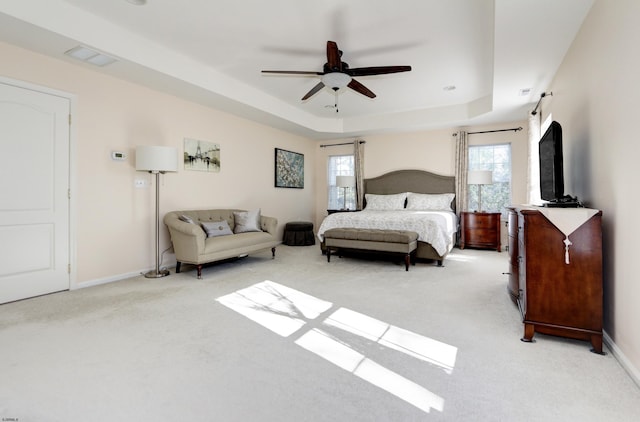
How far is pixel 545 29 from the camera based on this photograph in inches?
113

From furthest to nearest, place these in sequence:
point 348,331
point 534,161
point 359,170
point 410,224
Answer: point 359,170, point 534,161, point 410,224, point 348,331

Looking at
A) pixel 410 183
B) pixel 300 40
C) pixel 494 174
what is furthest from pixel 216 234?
pixel 494 174

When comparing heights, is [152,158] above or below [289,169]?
below

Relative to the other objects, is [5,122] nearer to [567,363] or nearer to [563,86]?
[567,363]

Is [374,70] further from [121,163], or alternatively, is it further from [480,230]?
[480,230]

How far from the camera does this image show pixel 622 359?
191 centimetres

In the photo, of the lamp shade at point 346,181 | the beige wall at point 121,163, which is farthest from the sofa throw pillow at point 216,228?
the lamp shade at point 346,181

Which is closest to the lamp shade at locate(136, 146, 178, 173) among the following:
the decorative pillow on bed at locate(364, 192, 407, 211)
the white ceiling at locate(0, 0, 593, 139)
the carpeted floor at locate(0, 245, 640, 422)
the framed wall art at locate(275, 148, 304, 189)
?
Answer: the white ceiling at locate(0, 0, 593, 139)

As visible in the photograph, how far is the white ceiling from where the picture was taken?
2912 millimetres

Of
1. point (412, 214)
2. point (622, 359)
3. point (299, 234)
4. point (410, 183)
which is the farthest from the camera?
point (410, 183)

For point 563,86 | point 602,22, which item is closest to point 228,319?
point 602,22

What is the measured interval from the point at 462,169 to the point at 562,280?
4780mm

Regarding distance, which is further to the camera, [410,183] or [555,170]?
[410,183]

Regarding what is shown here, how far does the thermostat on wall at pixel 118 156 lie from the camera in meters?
4.00
